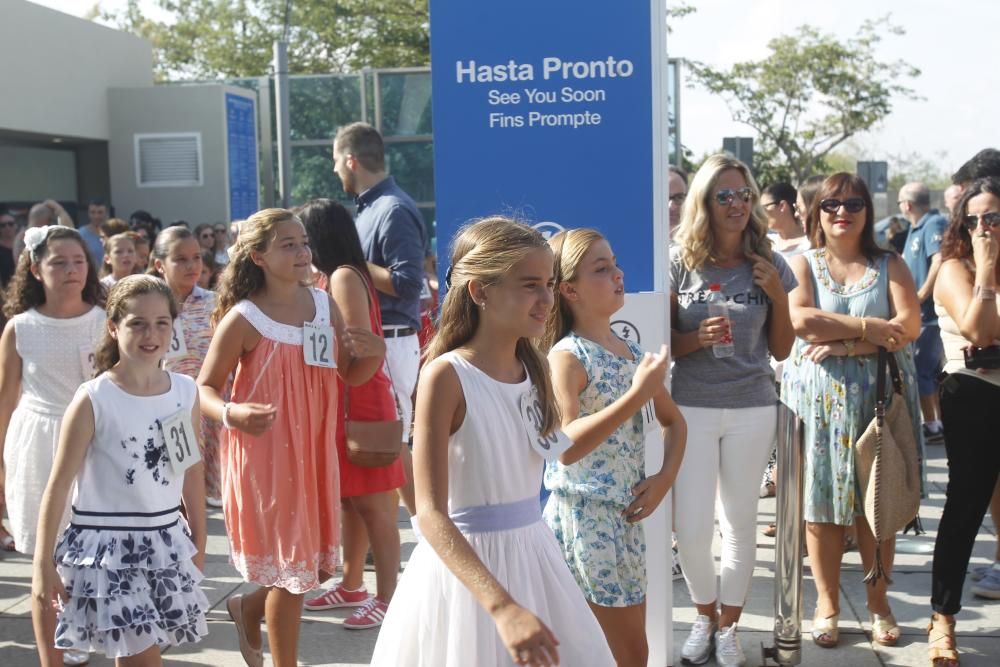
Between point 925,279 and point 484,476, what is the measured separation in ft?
25.5

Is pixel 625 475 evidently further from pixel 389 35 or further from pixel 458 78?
pixel 389 35

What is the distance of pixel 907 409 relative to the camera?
15.8 ft

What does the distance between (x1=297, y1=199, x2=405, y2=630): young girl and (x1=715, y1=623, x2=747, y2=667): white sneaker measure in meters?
1.52

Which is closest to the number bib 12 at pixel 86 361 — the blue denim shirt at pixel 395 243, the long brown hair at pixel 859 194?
the blue denim shirt at pixel 395 243

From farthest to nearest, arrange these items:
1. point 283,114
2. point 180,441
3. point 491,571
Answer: point 283,114, point 180,441, point 491,571

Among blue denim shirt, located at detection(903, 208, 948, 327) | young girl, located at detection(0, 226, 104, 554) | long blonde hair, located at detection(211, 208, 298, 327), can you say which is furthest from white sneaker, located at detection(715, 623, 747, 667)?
blue denim shirt, located at detection(903, 208, 948, 327)

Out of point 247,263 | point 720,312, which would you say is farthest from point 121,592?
point 720,312

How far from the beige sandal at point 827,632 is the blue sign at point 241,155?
716 inches

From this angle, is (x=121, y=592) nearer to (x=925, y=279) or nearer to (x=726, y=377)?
(x=726, y=377)

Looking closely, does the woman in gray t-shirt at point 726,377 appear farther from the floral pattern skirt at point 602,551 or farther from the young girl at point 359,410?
the young girl at point 359,410

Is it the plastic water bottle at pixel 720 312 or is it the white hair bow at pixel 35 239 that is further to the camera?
the white hair bow at pixel 35 239

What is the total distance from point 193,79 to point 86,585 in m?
38.7

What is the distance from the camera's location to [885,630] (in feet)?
16.2

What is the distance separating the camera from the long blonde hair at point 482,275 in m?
2.86
